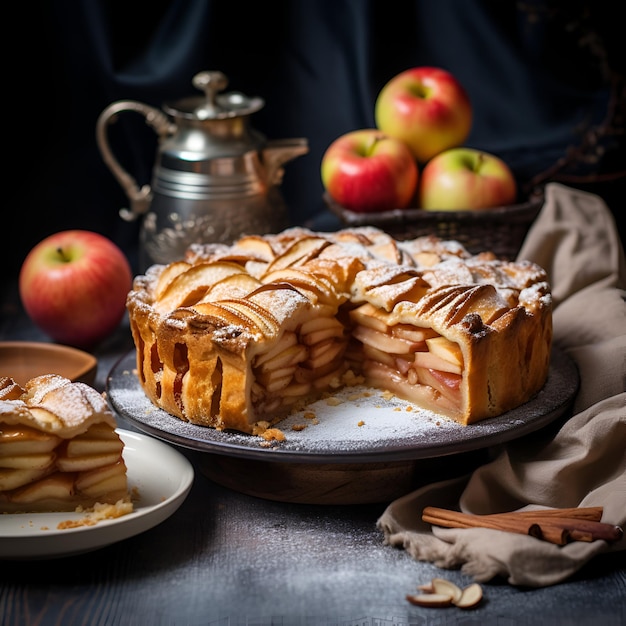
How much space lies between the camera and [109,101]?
3.65 metres

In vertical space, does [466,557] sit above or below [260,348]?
below

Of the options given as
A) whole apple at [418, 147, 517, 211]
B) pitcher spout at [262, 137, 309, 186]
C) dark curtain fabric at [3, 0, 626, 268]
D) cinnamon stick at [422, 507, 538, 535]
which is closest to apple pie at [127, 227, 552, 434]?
cinnamon stick at [422, 507, 538, 535]

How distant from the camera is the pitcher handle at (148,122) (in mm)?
3205

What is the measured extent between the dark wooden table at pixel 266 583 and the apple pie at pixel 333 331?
246mm

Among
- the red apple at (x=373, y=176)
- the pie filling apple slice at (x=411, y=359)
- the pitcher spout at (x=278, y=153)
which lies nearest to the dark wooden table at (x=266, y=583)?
the pie filling apple slice at (x=411, y=359)

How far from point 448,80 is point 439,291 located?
1.20m

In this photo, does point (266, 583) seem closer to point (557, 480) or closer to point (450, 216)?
point (557, 480)

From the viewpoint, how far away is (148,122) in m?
3.29

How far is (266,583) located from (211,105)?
1.70 metres

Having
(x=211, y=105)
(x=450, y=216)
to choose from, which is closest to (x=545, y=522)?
(x=450, y=216)

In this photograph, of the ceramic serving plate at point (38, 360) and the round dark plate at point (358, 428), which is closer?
the round dark plate at point (358, 428)

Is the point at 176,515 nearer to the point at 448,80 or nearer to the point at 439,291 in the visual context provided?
the point at 439,291

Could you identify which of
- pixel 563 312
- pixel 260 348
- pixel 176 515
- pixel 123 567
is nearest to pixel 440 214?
pixel 563 312

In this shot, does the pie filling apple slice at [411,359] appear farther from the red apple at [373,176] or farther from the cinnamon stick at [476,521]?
the red apple at [373,176]
